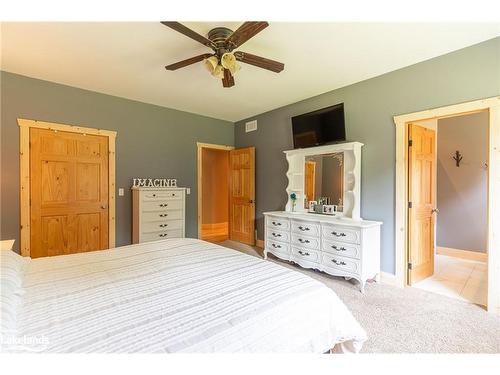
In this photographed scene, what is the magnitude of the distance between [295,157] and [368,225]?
1.65 m

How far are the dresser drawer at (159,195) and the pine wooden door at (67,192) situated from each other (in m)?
0.61

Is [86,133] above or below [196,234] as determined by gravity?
above

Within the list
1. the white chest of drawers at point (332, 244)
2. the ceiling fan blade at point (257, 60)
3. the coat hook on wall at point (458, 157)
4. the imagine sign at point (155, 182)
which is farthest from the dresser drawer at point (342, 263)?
the coat hook on wall at point (458, 157)

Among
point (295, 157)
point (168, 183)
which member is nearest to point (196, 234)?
point (168, 183)

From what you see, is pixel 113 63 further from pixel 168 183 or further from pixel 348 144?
pixel 348 144

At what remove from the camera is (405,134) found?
2.82 m

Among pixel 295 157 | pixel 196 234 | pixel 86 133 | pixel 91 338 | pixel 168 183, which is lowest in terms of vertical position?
pixel 196 234

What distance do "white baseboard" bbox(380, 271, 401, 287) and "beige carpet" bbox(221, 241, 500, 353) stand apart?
10 cm

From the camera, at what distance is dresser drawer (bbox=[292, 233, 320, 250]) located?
314 centimetres

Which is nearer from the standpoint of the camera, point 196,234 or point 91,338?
point 91,338

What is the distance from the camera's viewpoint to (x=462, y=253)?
156 inches

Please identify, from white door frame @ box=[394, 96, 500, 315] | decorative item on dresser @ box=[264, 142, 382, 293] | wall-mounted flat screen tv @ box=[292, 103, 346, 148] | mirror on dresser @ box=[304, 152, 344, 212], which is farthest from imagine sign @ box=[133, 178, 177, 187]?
white door frame @ box=[394, 96, 500, 315]

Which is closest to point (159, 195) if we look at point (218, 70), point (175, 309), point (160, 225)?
point (160, 225)

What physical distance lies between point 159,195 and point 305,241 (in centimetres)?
222
